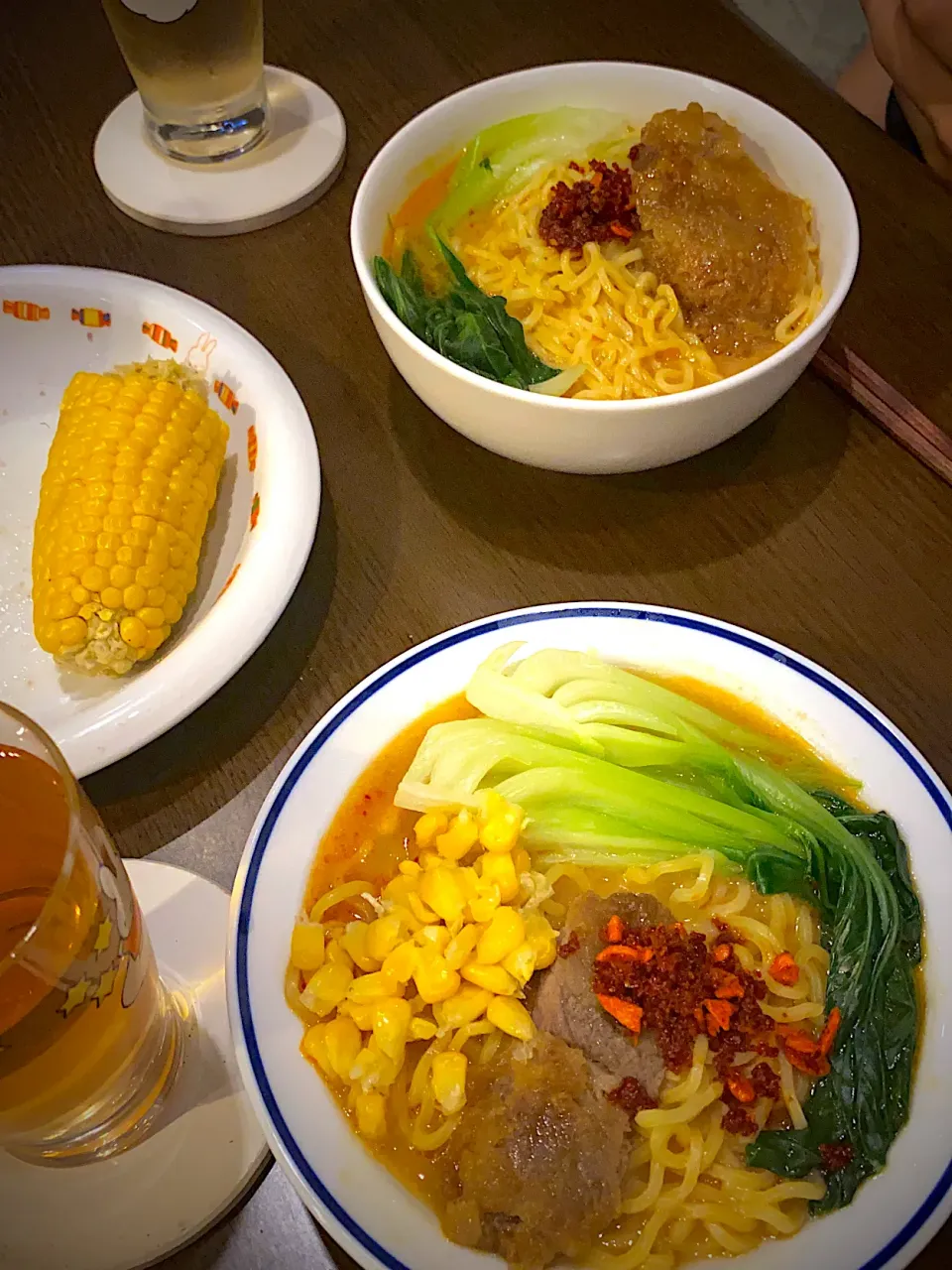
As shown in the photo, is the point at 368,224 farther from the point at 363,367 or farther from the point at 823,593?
the point at 823,593

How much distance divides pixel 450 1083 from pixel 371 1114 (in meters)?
0.09

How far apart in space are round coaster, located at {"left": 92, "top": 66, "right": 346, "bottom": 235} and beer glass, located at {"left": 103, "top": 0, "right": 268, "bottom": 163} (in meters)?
0.04

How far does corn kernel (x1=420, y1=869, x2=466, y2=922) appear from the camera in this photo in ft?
3.92

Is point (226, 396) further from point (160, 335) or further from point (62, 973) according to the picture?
point (62, 973)

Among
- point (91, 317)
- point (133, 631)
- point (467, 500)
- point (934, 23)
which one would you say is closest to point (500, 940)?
point (133, 631)

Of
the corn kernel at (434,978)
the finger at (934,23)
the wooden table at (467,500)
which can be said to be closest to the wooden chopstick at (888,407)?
the wooden table at (467,500)

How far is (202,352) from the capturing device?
180 cm

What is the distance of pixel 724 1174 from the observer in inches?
44.2

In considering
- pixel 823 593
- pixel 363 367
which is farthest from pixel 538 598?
pixel 363 367

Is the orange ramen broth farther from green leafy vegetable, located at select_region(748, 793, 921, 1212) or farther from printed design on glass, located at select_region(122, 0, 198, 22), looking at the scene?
printed design on glass, located at select_region(122, 0, 198, 22)

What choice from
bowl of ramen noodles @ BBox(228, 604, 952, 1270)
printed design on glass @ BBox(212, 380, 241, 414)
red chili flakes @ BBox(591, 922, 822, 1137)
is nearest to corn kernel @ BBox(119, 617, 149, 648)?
bowl of ramen noodles @ BBox(228, 604, 952, 1270)

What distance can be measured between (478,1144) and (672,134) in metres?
1.63

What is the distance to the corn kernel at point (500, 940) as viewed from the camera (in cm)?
117

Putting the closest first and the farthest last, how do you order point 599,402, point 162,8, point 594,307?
point 599,402
point 594,307
point 162,8
